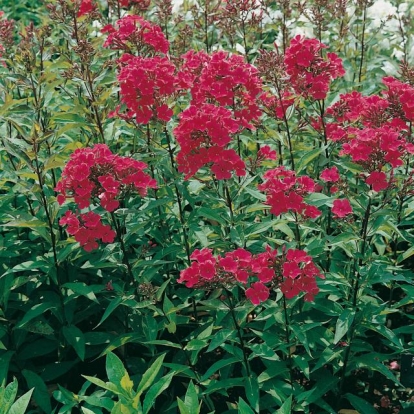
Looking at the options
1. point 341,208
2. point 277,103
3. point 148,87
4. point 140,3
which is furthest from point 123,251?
point 140,3

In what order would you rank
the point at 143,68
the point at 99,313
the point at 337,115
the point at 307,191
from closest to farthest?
the point at 307,191 < the point at 143,68 < the point at 337,115 < the point at 99,313

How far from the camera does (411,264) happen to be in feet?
15.2

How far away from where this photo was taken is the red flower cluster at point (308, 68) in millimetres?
3410

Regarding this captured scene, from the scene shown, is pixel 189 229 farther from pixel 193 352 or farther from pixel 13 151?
pixel 13 151

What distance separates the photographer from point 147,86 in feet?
10.5

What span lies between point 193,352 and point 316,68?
1.67 m

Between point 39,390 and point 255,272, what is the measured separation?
1.44 metres

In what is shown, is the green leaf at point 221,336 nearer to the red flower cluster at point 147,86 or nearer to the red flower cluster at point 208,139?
the red flower cluster at point 208,139

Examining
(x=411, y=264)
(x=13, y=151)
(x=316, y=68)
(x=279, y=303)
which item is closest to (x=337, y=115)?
(x=316, y=68)

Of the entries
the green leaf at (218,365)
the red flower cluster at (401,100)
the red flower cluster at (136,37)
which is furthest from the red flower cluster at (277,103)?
the green leaf at (218,365)

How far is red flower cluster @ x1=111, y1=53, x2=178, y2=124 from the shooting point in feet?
10.5

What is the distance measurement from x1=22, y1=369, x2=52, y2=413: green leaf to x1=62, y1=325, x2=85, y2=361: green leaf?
10.5 inches

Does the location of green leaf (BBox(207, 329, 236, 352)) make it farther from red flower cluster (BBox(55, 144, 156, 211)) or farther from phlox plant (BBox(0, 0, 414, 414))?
red flower cluster (BBox(55, 144, 156, 211))

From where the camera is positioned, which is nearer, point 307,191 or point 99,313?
point 307,191
